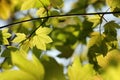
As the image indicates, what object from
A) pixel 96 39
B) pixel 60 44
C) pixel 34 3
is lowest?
pixel 60 44

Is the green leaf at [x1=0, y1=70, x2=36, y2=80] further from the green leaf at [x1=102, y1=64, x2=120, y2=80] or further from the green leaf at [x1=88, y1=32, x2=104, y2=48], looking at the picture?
the green leaf at [x1=88, y1=32, x2=104, y2=48]

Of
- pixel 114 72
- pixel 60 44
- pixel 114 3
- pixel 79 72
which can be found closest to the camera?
pixel 114 72

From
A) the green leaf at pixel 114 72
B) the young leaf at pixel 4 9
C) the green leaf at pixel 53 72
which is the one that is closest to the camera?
the green leaf at pixel 114 72

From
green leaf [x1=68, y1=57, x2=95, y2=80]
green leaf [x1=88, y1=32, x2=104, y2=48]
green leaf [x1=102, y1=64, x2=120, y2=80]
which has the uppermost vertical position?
green leaf [x1=102, y1=64, x2=120, y2=80]

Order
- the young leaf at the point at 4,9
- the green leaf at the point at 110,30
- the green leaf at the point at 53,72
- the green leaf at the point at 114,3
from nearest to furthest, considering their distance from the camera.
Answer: the green leaf at the point at 53,72
the green leaf at the point at 114,3
the green leaf at the point at 110,30
the young leaf at the point at 4,9

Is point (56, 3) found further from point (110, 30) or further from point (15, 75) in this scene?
point (15, 75)

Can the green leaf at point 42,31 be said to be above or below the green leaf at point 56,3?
below

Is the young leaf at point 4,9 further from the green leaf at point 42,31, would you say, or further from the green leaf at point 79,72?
the green leaf at point 79,72

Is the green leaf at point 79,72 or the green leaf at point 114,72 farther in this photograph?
the green leaf at point 79,72

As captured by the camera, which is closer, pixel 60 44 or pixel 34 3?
pixel 34 3

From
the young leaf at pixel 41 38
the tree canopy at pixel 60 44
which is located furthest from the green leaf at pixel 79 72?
the young leaf at pixel 41 38

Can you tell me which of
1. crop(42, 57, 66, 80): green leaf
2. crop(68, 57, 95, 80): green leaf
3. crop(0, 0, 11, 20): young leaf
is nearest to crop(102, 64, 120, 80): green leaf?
crop(42, 57, 66, 80): green leaf

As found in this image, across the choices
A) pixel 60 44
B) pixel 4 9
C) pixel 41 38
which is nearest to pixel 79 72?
pixel 41 38

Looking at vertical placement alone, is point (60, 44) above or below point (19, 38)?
below
